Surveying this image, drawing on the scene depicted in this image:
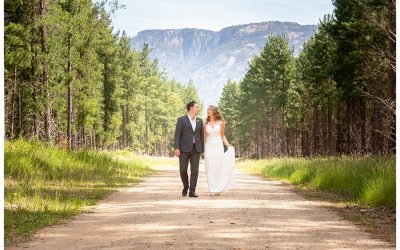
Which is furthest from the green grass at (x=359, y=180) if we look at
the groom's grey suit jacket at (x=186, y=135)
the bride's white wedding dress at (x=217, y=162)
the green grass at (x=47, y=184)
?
the green grass at (x=47, y=184)

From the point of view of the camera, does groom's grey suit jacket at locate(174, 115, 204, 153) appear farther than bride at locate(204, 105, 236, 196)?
No

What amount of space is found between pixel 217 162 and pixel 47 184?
4810 millimetres

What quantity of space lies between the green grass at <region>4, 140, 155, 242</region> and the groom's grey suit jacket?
2.36 m

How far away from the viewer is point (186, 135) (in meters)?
13.7

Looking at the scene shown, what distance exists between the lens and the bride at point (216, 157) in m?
14.6

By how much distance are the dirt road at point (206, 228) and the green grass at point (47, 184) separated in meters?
0.48

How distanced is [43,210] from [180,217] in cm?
269

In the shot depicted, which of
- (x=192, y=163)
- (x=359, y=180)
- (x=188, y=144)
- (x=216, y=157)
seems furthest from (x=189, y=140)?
(x=359, y=180)

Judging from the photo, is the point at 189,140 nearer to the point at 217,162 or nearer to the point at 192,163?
the point at 192,163

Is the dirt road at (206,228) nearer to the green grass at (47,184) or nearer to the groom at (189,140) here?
the green grass at (47,184)

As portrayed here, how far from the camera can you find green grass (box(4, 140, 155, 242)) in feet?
31.8

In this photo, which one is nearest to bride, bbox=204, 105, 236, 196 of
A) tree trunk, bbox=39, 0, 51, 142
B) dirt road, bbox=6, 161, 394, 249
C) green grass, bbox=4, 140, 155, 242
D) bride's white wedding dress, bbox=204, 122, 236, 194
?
bride's white wedding dress, bbox=204, 122, 236, 194

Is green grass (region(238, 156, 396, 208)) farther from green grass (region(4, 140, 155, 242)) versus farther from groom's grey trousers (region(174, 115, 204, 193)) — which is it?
green grass (region(4, 140, 155, 242))

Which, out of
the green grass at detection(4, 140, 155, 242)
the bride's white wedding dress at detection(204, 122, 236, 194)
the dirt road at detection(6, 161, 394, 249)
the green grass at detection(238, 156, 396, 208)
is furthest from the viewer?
the bride's white wedding dress at detection(204, 122, 236, 194)
